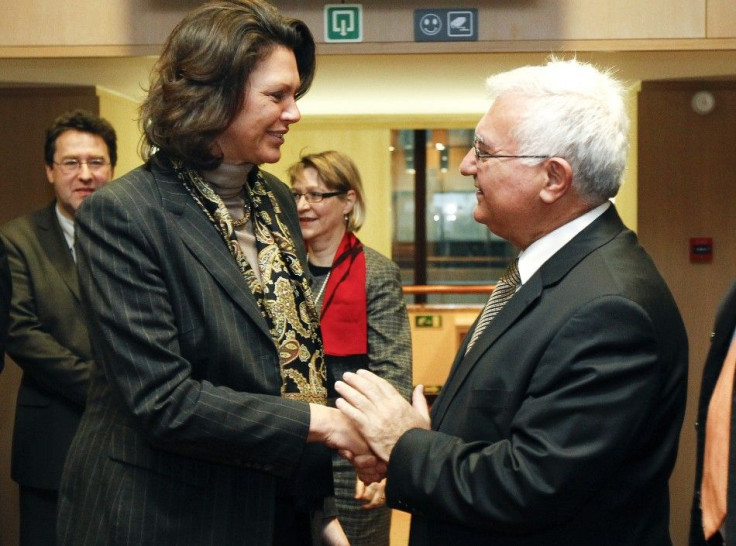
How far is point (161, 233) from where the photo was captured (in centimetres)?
179

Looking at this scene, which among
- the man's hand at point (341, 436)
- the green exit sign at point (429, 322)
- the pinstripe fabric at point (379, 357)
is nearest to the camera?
the man's hand at point (341, 436)

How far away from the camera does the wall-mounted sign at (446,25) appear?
11.6 ft

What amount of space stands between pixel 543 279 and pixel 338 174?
1936 mm

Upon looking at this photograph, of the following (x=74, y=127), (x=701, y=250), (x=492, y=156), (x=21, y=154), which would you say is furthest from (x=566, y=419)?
(x=21, y=154)

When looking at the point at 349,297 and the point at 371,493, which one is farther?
the point at 349,297

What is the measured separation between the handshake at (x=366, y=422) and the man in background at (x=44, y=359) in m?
1.52

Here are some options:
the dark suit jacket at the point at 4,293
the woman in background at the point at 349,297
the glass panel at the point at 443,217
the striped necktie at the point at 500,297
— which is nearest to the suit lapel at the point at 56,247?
the dark suit jacket at the point at 4,293

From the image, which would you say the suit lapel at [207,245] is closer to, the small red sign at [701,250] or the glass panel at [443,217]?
the small red sign at [701,250]

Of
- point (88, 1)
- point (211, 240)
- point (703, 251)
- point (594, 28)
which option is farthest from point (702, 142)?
point (211, 240)

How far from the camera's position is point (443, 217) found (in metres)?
7.98

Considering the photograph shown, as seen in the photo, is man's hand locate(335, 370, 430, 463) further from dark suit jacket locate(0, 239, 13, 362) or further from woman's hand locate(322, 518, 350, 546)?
dark suit jacket locate(0, 239, 13, 362)

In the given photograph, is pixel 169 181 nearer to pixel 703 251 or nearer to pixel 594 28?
pixel 594 28

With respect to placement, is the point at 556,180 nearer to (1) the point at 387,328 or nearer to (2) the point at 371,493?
(2) the point at 371,493

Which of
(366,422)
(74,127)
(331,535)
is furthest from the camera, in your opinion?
(74,127)
